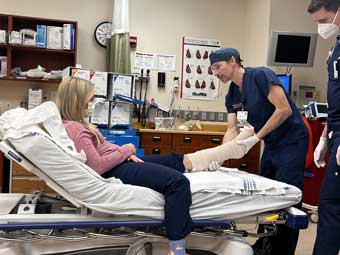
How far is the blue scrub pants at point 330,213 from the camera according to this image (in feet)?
6.04

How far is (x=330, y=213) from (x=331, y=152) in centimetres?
28

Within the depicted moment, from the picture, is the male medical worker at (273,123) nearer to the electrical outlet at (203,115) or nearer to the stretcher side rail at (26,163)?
the stretcher side rail at (26,163)

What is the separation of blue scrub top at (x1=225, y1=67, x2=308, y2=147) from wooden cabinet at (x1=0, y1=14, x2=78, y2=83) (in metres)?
2.60

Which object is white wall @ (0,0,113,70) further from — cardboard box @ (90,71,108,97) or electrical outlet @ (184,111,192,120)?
electrical outlet @ (184,111,192,120)

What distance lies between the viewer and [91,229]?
189cm

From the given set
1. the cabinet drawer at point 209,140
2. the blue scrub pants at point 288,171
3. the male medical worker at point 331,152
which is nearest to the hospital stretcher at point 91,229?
the male medical worker at point 331,152

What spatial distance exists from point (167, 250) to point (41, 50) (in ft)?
10.4

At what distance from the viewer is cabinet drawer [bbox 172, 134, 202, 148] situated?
176 inches

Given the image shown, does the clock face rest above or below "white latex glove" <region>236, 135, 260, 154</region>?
above

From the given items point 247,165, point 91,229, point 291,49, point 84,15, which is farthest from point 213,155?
point 84,15

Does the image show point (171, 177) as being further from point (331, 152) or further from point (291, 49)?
point (291, 49)

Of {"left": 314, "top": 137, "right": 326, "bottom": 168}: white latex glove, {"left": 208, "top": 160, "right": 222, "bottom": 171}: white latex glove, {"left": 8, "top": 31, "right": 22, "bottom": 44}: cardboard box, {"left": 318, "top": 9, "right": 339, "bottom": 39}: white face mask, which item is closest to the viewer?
{"left": 318, "top": 9, "right": 339, "bottom": 39}: white face mask

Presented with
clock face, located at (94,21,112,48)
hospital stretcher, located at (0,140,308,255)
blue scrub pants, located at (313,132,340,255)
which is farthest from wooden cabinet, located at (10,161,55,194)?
blue scrub pants, located at (313,132,340,255)

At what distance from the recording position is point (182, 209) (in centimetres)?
181
